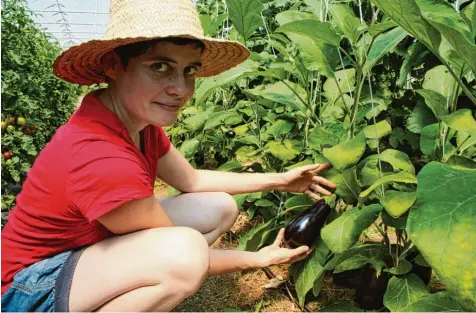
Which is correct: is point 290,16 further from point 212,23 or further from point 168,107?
point 212,23

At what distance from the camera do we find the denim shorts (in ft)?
4.08

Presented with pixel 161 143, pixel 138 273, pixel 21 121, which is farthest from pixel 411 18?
pixel 21 121

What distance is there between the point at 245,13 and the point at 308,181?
67 centimetres

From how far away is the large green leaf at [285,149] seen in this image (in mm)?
1720

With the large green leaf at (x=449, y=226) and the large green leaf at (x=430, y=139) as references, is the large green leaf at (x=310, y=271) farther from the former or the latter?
the large green leaf at (x=449, y=226)

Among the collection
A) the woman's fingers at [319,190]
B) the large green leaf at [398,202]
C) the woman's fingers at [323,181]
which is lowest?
the woman's fingers at [319,190]

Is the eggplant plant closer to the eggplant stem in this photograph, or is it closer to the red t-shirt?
the eggplant stem

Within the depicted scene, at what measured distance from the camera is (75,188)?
1141mm

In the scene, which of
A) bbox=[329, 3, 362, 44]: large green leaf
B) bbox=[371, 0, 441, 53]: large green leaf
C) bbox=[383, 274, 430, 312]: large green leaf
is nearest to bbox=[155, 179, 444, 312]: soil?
bbox=[383, 274, 430, 312]: large green leaf

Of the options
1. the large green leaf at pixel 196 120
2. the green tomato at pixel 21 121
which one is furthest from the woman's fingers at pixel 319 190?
the green tomato at pixel 21 121

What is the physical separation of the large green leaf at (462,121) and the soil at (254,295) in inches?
29.5

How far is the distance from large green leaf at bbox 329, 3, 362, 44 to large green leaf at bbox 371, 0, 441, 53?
335mm

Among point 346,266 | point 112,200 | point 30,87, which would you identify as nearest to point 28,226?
point 112,200

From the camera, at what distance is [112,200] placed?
1113 millimetres
